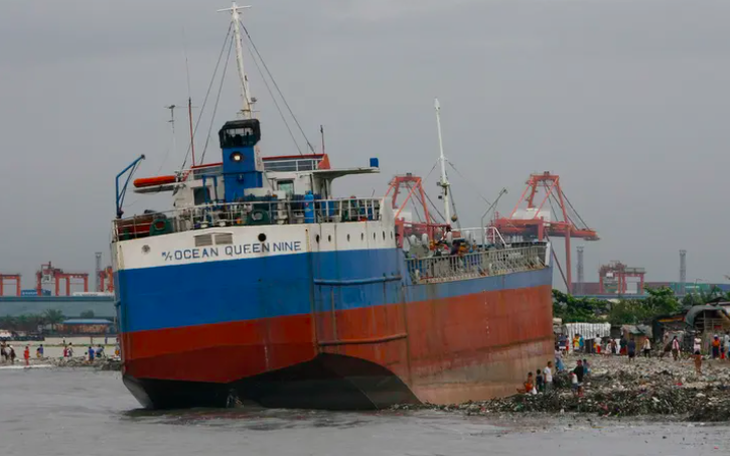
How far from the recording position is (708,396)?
106 feet

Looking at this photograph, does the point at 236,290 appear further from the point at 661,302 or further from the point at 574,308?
the point at 574,308

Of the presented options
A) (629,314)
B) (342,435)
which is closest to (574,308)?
(629,314)

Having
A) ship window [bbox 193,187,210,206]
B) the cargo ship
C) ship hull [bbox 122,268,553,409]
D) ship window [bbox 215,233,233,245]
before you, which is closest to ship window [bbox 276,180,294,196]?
the cargo ship

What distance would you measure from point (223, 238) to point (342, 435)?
5471mm

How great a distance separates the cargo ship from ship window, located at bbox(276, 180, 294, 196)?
18 cm

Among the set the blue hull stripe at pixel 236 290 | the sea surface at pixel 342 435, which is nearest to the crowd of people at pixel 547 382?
the sea surface at pixel 342 435

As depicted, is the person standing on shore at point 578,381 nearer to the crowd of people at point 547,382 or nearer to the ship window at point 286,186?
the crowd of people at point 547,382

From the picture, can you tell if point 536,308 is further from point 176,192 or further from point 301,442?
point 301,442

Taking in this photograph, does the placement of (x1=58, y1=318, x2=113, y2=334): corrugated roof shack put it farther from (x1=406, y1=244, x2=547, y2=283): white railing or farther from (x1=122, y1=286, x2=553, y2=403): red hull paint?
(x1=122, y1=286, x2=553, y2=403): red hull paint

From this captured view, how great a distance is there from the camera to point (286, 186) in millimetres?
33469

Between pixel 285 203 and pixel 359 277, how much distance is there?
8.18ft

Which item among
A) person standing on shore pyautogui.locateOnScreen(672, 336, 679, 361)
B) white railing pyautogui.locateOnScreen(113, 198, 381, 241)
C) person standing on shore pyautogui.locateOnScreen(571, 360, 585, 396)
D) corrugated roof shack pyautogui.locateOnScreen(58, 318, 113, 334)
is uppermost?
white railing pyautogui.locateOnScreen(113, 198, 381, 241)

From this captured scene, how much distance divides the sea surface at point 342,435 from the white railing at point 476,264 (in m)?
5.20

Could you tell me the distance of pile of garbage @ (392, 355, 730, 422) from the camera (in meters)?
30.1
